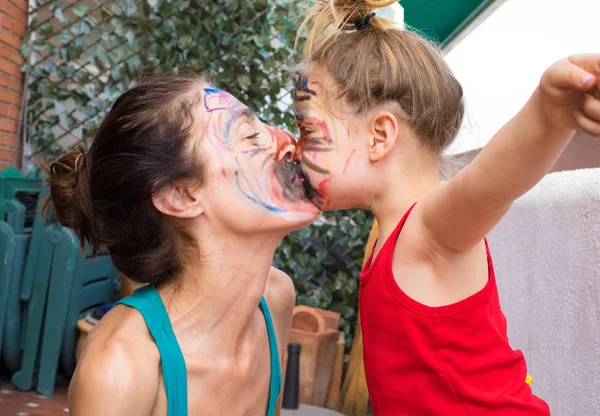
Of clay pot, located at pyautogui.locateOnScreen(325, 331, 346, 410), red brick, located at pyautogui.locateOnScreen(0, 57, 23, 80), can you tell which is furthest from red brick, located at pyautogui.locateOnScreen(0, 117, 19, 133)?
clay pot, located at pyautogui.locateOnScreen(325, 331, 346, 410)

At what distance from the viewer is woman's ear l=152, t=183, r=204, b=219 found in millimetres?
1587

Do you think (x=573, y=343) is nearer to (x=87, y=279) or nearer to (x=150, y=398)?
(x=150, y=398)

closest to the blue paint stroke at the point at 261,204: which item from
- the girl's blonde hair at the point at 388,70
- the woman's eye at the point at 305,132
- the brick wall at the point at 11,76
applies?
the woman's eye at the point at 305,132

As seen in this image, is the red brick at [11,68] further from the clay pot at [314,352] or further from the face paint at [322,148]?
the face paint at [322,148]

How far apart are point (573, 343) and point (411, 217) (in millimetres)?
646

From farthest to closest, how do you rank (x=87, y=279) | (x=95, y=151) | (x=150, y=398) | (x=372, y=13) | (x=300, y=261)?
(x=300, y=261)
(x=87, y=279)
(x=372, y=13)
(x=95, y=151)
(x=150, y=398)

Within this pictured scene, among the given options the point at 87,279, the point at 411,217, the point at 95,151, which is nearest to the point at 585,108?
the point at 411,217

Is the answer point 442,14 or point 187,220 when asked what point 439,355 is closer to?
point 187,220

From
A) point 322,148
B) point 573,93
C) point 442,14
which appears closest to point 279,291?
point 322,148

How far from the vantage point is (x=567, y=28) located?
78.8 inches

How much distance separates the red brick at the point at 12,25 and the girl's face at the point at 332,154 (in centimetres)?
363

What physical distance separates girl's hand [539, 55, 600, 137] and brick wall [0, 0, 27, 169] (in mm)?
4423

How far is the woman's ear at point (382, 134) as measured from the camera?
5.40 ft

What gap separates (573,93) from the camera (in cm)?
93
